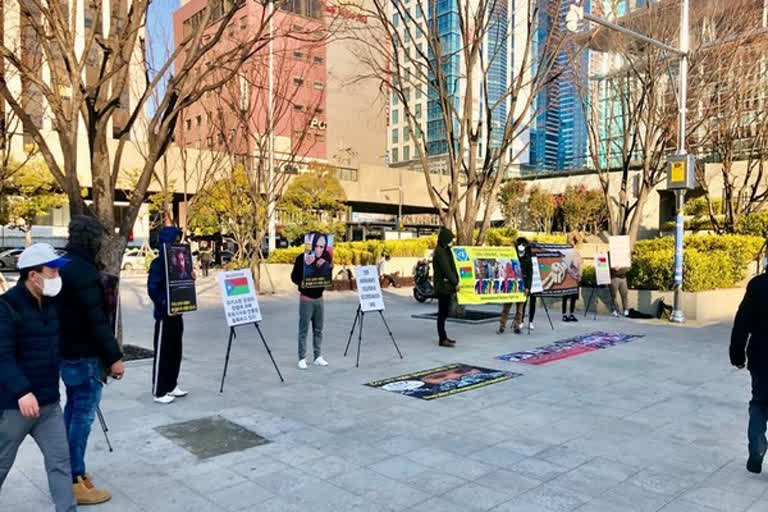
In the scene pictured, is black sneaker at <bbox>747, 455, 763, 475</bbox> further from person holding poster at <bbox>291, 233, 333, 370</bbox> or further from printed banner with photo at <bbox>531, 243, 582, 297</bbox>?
printed banner with photo at <bbox>531, 243, 582, 297</bbox>

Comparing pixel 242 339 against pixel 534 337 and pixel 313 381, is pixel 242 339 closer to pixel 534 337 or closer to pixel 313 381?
pixel 313 381

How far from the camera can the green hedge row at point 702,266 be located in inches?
525

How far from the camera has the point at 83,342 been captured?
3951mm

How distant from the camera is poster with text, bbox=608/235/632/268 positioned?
1312 centimetres

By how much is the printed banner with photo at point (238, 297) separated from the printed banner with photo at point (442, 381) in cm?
187

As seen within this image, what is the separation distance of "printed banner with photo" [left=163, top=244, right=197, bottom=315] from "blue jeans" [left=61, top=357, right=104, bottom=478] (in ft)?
7.99

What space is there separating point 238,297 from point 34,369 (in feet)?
14.4

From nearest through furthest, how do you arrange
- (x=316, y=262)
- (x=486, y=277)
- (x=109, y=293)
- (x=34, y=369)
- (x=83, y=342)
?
1. (x=34, y=369)
2. (x=83, y=342)
3. (x=109, y=293)
4. (x=316, y=262)
5. (x=486, y=277)

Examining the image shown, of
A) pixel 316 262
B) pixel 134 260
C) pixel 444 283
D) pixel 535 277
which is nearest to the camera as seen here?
pixel 316 262

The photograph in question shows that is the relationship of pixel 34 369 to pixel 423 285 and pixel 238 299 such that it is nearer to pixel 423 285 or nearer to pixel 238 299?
pixel 238 299

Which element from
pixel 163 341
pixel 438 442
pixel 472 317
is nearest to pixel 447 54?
pixel 472 317

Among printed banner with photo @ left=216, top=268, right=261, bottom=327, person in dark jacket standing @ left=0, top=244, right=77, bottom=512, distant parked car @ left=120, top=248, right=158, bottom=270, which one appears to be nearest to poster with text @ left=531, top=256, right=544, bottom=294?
printed banner with photo @ left=216, top=268, right=261, bottom=327

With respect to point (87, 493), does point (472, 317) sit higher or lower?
lower

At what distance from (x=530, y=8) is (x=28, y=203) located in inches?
1152
